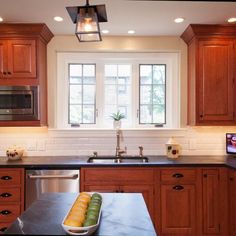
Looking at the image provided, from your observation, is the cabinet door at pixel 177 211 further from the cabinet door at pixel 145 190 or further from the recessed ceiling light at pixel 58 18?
the recessed ceiling light at pixel 58 18

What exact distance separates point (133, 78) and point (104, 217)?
254 centimetres

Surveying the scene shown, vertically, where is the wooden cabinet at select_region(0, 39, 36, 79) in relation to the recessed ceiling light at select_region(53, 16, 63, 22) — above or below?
below

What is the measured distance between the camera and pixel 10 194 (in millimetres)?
2926

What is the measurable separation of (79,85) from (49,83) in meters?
0.40

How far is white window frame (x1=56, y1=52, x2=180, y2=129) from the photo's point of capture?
11.9ft

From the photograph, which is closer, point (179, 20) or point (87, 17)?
point (87, 17)

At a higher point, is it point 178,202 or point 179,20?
point 179,20

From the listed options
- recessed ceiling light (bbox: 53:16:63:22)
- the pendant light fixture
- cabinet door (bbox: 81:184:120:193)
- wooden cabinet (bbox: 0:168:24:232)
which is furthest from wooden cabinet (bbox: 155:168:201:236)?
recessed ceiling light (bbox: 53:16:63:22)

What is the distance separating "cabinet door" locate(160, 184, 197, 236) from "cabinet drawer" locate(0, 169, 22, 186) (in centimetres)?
154

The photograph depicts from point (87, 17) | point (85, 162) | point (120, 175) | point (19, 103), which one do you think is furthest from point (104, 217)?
point (19, 103)

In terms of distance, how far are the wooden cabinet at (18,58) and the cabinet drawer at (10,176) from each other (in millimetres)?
1084

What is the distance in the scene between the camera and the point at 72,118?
3705 mm

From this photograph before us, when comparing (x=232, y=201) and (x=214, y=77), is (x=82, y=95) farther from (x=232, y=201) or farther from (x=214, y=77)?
(x=232, y=201)

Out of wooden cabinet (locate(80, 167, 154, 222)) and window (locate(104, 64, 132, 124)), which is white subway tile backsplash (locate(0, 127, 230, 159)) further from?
wooden cabinet (locate(80, 167, 154, 222))
